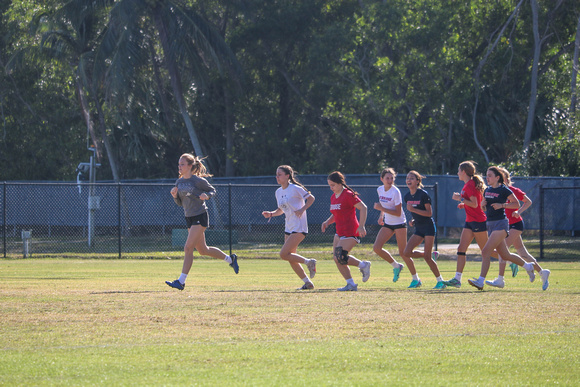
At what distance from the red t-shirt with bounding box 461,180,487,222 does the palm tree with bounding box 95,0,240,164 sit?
22590 mm

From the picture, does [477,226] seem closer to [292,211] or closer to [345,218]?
[345,218]

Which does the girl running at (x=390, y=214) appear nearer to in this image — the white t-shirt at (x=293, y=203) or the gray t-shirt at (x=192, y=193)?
the white t-shirt at (x=293, y=203)

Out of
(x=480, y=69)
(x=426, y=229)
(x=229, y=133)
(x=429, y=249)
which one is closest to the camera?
(x=429, y=249)

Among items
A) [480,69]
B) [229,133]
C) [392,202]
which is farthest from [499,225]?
[229,133]

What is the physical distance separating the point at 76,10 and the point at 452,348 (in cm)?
2935

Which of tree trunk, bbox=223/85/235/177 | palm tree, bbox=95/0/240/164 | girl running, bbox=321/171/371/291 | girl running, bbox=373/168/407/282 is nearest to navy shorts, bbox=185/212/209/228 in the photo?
girl running, bbox=321/171/371/291

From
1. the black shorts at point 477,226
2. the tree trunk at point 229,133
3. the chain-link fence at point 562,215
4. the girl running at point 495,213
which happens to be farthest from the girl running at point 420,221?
the tree trunk at point 229,133

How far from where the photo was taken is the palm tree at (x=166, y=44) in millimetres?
31344

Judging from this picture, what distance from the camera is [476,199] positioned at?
36.1ft

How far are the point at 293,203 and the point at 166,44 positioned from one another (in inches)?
928

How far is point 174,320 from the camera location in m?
7.58

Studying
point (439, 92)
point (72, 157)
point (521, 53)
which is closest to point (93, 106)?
point (72, 157)

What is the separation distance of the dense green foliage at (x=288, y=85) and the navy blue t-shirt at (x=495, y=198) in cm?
1900

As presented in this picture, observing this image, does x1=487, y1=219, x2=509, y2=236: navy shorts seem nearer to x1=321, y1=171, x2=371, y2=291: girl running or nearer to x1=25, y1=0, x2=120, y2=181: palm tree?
x1=321, y1=171, x2=371, y2=291: girl running
